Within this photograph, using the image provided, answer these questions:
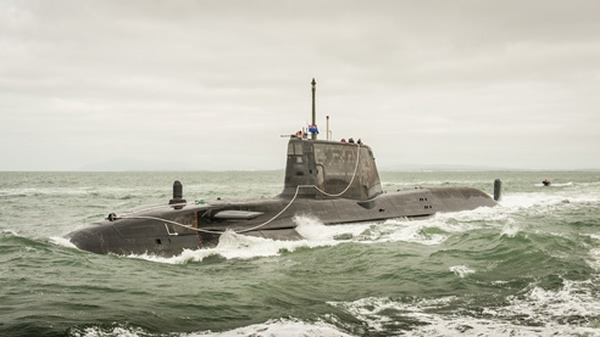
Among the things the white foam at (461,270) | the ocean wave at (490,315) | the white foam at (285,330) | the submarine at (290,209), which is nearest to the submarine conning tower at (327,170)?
the submarine at (290,209)

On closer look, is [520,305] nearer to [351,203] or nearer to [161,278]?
[161,278]

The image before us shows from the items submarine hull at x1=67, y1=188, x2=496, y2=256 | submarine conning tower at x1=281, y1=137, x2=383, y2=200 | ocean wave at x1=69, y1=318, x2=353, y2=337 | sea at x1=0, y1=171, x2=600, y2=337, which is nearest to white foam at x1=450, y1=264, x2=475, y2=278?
sea at x1=0, y1=171, x2=600, y2=337

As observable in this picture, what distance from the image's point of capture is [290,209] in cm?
1928

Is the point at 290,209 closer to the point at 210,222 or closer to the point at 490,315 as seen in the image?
the point at 210,222

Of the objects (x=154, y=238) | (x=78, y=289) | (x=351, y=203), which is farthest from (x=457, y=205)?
(x=78, y=289)

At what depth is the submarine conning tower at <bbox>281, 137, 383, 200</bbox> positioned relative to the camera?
20.3 meters

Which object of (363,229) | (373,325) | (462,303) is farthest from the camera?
(363,229)

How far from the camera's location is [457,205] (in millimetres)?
27641

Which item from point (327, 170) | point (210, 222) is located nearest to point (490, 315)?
point (210, 222)

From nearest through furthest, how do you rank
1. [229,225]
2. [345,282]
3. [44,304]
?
[44,304]
[345,282]
[229,225]

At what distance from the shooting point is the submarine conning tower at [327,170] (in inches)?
798

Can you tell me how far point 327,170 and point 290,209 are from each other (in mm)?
2524

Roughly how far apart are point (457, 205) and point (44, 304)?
21728 mm

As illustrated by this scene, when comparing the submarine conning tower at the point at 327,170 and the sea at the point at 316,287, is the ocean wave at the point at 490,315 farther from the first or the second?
the submarine conning tower at the point at 327,170
